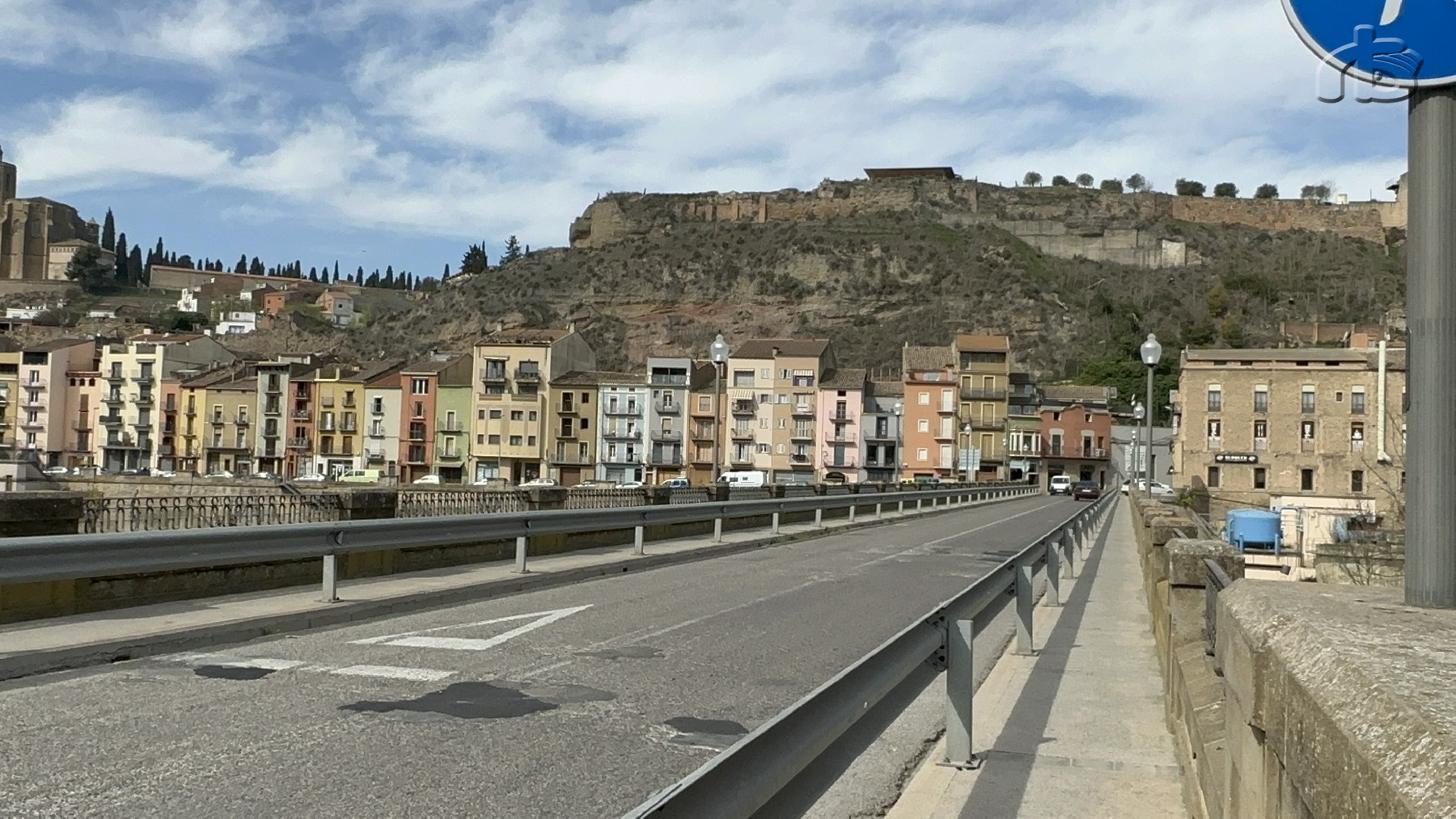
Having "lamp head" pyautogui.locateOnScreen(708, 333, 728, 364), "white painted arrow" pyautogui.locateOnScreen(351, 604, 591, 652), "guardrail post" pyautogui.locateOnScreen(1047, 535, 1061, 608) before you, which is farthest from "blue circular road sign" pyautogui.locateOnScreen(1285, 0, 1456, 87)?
"lamp head" pyautogui.locateOnScreen(708, 333, 728, 364)

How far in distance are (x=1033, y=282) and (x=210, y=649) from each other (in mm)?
176736

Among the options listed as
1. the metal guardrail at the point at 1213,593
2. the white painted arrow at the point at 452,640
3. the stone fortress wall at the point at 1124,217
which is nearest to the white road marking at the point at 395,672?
the white painted arrow at the point at 452,640

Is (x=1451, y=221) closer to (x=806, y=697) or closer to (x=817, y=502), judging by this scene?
(x=806, y=697)

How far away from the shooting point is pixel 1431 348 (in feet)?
13.3

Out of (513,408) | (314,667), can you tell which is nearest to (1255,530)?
(314,667)

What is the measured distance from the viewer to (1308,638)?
278 cm

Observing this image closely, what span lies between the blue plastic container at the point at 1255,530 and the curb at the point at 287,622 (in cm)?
4540

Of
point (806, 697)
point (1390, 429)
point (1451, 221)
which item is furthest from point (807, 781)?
point (1390, 429)

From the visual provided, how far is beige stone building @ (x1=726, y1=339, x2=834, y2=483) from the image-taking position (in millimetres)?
106688

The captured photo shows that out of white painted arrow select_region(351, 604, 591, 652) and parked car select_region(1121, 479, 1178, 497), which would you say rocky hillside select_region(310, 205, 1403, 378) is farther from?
white painted arrow select_region(351, 604, 591, 652)

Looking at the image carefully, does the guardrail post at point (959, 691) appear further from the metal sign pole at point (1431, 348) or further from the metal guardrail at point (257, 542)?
the metal guardrail at point (257, 542)

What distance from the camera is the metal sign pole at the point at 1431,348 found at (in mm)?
4008

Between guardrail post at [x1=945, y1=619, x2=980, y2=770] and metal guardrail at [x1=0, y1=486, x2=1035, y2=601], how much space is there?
21.2ft

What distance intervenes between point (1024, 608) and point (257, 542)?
6.83 meters
